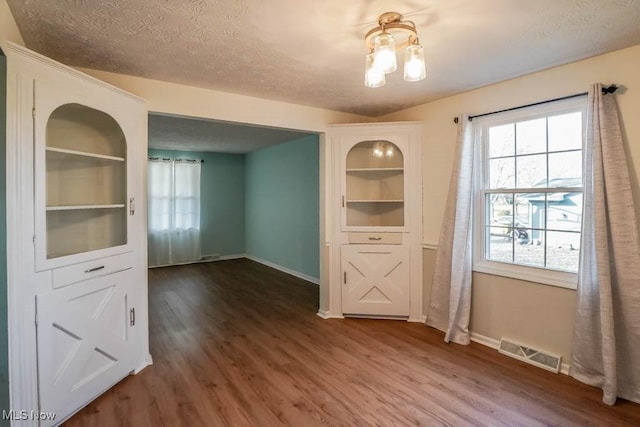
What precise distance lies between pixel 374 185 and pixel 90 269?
9.24ft

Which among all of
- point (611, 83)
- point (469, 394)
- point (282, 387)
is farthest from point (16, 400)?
point (611, 83)

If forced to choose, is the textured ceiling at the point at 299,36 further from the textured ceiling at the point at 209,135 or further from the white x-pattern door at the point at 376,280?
the white x-pattern door at the point at 376,280

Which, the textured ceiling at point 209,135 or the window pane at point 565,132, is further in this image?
the textured ceiling at point 209,135

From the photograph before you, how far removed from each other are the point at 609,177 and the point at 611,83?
0.67 m

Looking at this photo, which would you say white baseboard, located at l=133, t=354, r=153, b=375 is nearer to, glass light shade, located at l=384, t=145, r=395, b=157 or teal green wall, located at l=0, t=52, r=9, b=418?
teal green wall, located at l=0, t=52, r=9, b=418

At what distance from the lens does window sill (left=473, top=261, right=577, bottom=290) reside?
254 centimetres

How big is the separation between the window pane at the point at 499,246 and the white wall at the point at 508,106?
19 cm

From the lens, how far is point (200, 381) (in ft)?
8.00

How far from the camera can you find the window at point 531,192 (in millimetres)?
2557

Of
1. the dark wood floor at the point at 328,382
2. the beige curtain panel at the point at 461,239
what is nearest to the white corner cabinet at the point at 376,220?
the dark wood floor at the point at 328,382

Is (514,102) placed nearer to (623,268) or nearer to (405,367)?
(623,268)

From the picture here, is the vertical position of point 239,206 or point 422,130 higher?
point 422,130

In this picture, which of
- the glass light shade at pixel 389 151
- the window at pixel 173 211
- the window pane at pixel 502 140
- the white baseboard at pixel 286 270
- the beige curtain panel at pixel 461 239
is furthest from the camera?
the window at pixel 173 211

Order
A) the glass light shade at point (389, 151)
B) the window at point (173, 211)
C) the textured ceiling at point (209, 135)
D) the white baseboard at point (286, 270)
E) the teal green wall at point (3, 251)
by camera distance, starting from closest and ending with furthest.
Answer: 1. the teal green wall at point (3, 251)
2. the glass light shade at point (389, 151)
3. the textured ceiling at point (209, 135)
4. the white baseboard at point (286, 270)
5. the window at point (173, 211)
